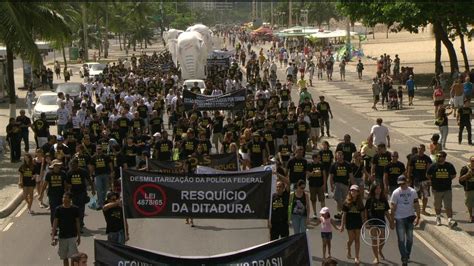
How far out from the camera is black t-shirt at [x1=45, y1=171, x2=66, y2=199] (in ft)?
54.0

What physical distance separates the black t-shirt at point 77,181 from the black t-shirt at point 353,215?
5113 mm

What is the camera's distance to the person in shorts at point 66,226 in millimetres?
13867

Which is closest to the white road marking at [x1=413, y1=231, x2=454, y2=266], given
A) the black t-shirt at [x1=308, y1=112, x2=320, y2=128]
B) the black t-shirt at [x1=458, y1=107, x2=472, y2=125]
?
the black t-shirt at [x1=308, y1=112, x2=320, y2=128]

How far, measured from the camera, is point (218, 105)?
95.0ft

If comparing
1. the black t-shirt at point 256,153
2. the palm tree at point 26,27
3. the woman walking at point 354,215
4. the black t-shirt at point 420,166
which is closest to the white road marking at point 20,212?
the black t-shirt at point 256,153

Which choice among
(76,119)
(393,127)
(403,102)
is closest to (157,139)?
(76,119)

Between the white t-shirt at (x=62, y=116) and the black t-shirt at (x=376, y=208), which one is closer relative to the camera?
the black t-shirt at (x=376, y=208)

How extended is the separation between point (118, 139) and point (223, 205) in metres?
9.22

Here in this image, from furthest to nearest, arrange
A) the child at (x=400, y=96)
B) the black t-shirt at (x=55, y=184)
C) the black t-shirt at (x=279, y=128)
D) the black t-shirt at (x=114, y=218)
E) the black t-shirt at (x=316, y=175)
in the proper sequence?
1. the child at (x=400, y=96)
2. the black t-shirt at (x=279, y=128)
3. the black t-shirt at (x=316, y=175)
4. the black t-shirt at (x=55, y=184)
5. the black t-shirt at (x=114, y=218)

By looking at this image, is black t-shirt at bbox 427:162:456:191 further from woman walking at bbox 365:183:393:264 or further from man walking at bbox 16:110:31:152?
man walking at bbox 16:110:31:152

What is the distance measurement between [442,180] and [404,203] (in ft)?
7.95

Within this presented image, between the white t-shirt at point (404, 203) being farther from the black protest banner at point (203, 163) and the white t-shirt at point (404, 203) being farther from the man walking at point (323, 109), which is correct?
the man walking at point (323, 109)

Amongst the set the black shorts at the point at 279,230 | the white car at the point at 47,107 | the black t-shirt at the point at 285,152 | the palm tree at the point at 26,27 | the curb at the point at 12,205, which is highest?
the palm tree at the point at 26,27

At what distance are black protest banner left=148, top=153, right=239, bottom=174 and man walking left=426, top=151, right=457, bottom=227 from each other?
4.48 m
